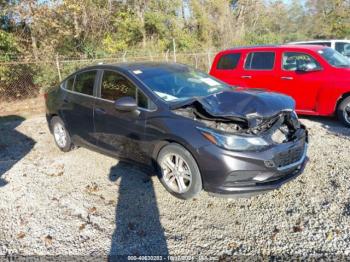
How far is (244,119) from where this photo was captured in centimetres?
343

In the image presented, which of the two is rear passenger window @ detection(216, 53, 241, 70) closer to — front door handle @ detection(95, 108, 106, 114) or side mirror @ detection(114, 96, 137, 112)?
front door handle @ detection(95, 108, 106, 114)

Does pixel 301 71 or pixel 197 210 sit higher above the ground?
pixel 301 71

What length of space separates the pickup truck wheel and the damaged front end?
268 centimetres

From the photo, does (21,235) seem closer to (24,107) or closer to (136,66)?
(136,66)

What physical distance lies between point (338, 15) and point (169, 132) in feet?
84.9

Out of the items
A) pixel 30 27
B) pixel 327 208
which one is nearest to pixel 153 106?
pixel 327 208

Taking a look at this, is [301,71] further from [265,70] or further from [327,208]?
[327,208]

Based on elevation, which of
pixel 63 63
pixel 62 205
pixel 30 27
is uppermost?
pixel 30 27

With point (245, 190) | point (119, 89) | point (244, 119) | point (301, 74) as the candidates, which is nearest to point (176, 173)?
point (245, 190)

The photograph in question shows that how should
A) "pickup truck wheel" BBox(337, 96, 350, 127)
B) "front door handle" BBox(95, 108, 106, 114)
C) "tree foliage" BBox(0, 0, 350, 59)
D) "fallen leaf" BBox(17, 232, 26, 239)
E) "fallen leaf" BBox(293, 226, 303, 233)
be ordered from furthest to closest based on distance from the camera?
"tree foliage" BBox(0, 0, 350, 59)
"pickup truck wheel" BBox(337, 96, 350, 127)
"front door handle" BBox(95, 108, 106, 114)
"fallen leaf" BBox(17, 232, 26, 239)
"fallen leaf" BBox(293, 226, 303, 233)

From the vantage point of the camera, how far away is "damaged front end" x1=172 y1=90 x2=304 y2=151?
3.31 m

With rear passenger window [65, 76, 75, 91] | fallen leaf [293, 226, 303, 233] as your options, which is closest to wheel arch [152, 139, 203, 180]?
fallen leaf [293, 226, 303, 233]

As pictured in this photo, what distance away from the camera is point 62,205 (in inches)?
151

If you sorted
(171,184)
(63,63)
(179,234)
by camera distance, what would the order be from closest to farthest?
(179,234) < (171,184) < (63,63)
